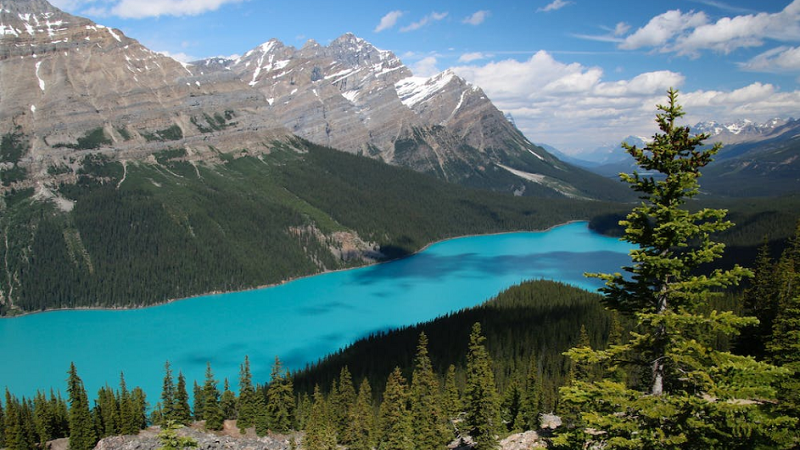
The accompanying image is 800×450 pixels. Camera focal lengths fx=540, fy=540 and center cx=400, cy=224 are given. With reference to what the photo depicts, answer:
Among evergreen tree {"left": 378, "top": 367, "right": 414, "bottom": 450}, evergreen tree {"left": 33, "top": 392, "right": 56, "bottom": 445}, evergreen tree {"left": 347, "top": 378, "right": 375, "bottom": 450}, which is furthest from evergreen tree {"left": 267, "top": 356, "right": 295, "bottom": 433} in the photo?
evergreen tree {"left": 33, "top": 392, "right": 56, "bottom": 445}

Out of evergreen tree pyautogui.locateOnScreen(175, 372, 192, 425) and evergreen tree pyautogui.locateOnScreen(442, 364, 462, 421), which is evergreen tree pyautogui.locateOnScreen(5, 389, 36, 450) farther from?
evergreen tree pyautogui.locateOnScreen(442, 364, 462, 421)

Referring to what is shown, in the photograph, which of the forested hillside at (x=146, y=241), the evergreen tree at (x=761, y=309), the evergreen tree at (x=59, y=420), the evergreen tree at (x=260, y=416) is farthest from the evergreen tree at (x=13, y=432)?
the forested hillside at (x=146, y=241)

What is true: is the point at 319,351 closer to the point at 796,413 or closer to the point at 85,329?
the point at 85,329

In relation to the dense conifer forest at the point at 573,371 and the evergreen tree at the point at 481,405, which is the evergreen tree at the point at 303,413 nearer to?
the dense conifer forest at the point at 573,371

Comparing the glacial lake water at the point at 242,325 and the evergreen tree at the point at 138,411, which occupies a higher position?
the evergreen tree at the point at 138,411

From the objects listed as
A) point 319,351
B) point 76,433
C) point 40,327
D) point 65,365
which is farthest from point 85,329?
point 76,433

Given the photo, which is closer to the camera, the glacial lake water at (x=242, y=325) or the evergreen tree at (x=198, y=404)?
the evergreen tree at (x=198, y=404)

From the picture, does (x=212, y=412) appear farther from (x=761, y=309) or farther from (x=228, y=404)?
(x=761, y=309)

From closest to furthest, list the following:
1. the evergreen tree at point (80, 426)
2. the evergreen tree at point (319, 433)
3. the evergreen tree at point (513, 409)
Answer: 1. the evergreen tree at point (319, 433)
2. the evergreen tree at point (513, 409)
3. the evergreen tree at point (80, 426)

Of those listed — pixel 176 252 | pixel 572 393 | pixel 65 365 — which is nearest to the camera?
pixel 572 393
